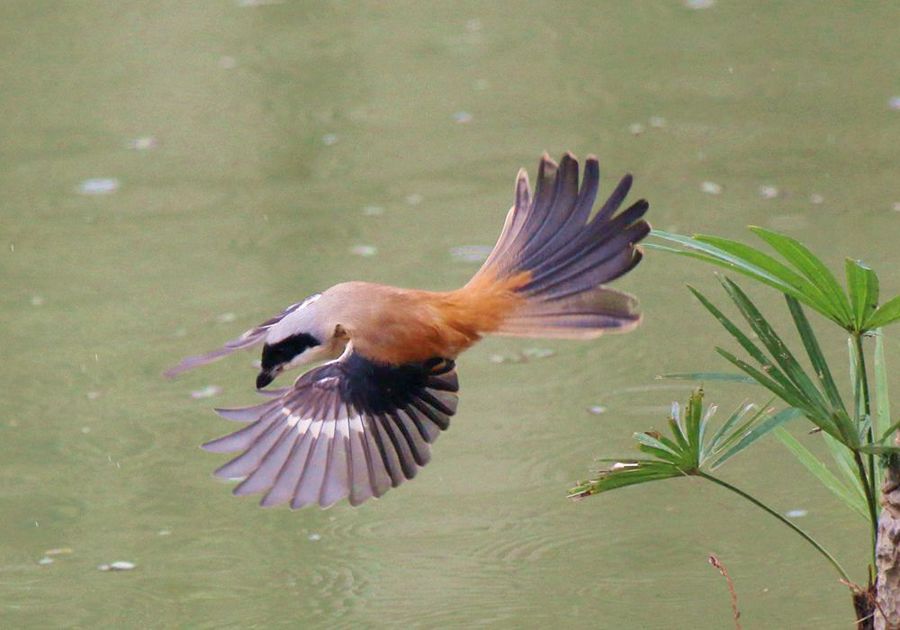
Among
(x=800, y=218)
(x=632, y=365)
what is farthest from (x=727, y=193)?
(x=632, y=365)

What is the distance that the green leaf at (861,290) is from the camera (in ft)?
7.32

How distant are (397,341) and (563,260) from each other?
16.1 inches

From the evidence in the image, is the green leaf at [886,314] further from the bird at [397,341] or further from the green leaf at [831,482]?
the bird at [397,341]

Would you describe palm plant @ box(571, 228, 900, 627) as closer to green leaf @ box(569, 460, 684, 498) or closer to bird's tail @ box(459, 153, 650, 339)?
green leaf @ box(569, 460, 684, 498)

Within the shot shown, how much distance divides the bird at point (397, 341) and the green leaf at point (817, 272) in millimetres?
619

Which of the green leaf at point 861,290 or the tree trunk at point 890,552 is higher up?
the green leaf at point 861,290

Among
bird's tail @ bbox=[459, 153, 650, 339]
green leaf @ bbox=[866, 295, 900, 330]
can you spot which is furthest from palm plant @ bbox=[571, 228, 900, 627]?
bird's tail @ bbox=[459, 153, 650, 339]

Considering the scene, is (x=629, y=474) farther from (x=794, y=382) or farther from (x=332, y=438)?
(x=332, y=438)

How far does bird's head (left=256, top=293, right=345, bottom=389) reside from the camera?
304cm

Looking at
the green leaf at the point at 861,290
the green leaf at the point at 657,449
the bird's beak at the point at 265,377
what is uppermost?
the green leaf at the point at 861,290

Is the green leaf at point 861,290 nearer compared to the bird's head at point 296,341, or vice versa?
the green leaf at point 861,290

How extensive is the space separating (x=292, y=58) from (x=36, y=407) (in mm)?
3549

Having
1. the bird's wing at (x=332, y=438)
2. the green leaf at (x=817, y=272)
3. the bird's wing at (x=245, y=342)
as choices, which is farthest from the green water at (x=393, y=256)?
the green leaf at (x=817, y=272)

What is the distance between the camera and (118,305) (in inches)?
214
